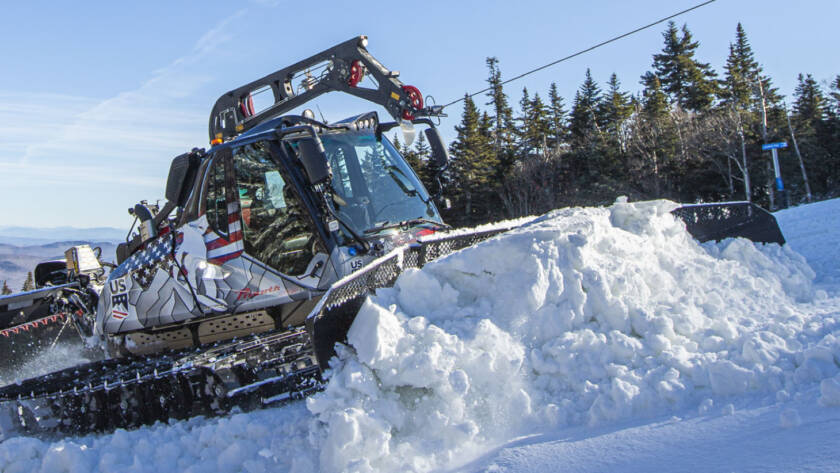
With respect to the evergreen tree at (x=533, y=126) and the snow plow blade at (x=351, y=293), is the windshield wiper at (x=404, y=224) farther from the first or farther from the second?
the evergreen tree at (x=533, y=126)

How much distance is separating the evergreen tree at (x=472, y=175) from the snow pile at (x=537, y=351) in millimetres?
35977

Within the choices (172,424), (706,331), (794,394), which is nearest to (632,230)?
(706,331)

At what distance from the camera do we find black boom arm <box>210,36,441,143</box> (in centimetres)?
777

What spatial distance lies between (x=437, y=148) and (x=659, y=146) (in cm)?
3225

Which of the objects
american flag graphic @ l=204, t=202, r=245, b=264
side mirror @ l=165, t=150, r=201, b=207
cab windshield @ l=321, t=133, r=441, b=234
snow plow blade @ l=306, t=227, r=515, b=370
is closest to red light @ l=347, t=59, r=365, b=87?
cab windshield @ l=321, t=133, r=441, b=234

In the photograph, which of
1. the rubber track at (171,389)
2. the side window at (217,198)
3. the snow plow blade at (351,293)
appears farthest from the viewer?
the side window at (217,198)

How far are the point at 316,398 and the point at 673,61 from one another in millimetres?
49624

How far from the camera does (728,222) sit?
243 inches

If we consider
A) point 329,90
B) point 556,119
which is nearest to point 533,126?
point 556,119

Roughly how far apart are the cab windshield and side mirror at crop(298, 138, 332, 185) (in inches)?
23.3

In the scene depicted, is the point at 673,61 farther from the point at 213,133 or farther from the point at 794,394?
the point at 794,394

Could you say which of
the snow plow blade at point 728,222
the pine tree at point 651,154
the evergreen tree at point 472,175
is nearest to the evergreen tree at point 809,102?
the pine tree at point 651,154

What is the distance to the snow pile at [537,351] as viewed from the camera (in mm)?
3361

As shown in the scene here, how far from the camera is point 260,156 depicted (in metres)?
6.27
